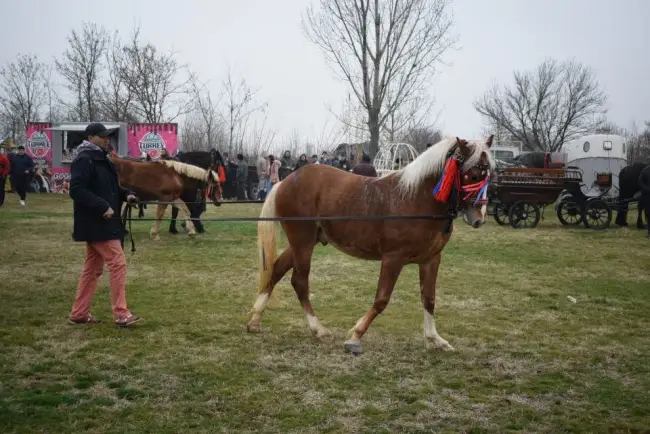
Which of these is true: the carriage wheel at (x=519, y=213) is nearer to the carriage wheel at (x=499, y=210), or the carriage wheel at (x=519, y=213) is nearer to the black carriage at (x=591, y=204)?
the carriage wheel at (x=499, y=210)

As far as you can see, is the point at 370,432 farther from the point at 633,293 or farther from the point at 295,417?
the point at 633,293

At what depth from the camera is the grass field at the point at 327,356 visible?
3.93 m

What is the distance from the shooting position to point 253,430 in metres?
3.71


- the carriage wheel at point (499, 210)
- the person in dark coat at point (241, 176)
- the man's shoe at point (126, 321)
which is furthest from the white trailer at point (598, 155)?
the man's shoe at point (126, 321)

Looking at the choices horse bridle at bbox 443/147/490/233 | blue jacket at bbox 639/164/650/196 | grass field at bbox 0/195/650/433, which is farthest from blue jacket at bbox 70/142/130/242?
blue jacket at bbox 639/164/650/196

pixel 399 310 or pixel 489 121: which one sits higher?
pixel 489 121

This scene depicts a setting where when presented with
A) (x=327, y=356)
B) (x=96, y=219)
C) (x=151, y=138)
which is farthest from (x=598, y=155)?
(x=96, y=219)

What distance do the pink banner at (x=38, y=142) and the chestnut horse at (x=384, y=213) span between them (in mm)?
23524

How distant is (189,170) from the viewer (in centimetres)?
1280

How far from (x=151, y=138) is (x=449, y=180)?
21.8 metres

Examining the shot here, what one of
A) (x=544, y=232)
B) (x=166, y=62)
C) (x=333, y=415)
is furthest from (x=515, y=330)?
(x=166, y=62)

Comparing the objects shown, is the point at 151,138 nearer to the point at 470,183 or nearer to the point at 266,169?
the point at 266,169

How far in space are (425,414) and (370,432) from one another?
489 mm

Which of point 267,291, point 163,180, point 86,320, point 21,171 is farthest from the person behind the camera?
point 21,171
